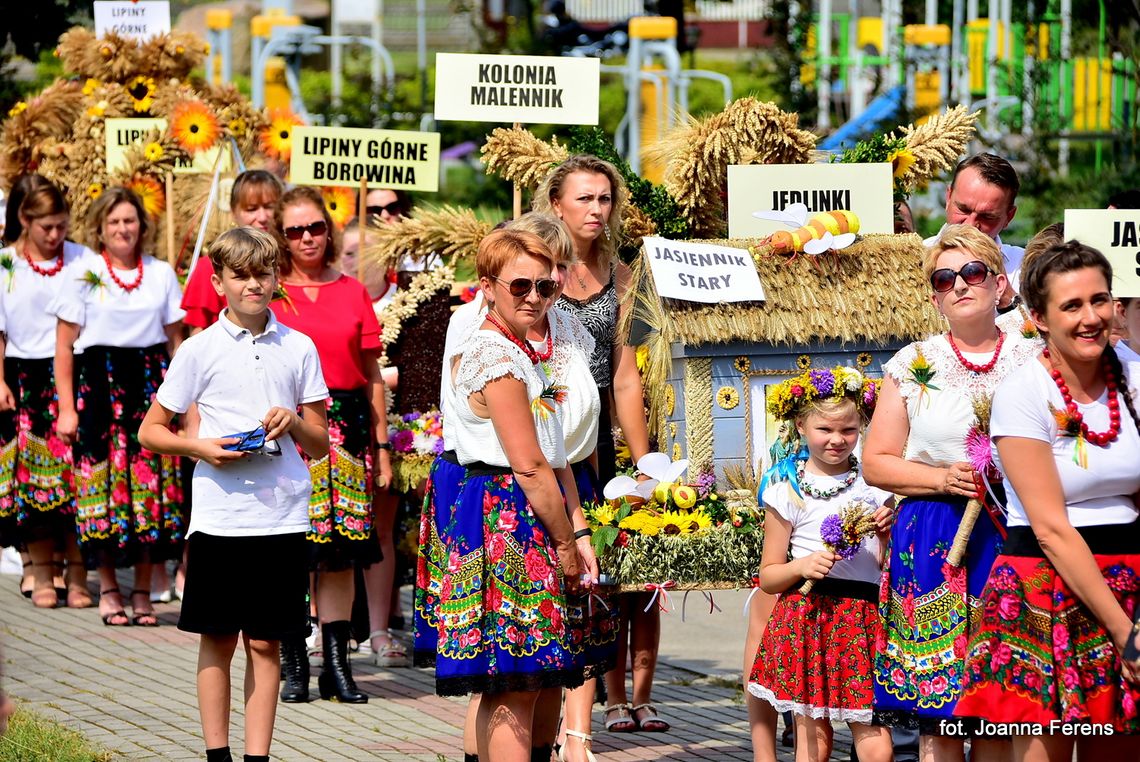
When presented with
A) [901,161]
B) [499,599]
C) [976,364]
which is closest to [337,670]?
[499,599]

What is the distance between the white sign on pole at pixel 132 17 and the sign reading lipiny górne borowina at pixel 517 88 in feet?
14.1

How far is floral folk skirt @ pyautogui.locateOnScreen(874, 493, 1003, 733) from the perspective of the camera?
4.71 meters

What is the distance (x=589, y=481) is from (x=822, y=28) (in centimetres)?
1298

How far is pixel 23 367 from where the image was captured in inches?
355

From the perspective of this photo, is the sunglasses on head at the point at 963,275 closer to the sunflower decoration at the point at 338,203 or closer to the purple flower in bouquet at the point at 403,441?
the purple flower in bouquet at the point at 403,441

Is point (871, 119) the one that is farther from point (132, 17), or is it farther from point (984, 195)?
point (984, 195)

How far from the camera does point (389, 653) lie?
26.1ft

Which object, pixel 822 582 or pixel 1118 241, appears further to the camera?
pixel 1118 241

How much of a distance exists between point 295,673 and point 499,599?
8.26 feet

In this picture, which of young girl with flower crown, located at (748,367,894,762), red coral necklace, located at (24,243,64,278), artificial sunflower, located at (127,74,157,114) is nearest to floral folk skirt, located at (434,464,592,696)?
young girl with flower crown, located at (748,367,894,762)

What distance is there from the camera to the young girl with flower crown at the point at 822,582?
5238 mm

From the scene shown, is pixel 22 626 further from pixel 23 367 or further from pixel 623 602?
pixel 623 602

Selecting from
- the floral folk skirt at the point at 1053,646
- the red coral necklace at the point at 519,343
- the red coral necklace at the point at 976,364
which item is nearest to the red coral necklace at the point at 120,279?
the red coral necklace at the point at 519,343

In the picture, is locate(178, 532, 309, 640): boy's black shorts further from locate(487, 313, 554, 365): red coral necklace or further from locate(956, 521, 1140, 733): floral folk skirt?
locate(956, 521, 1140, 733): floral folk skirt
